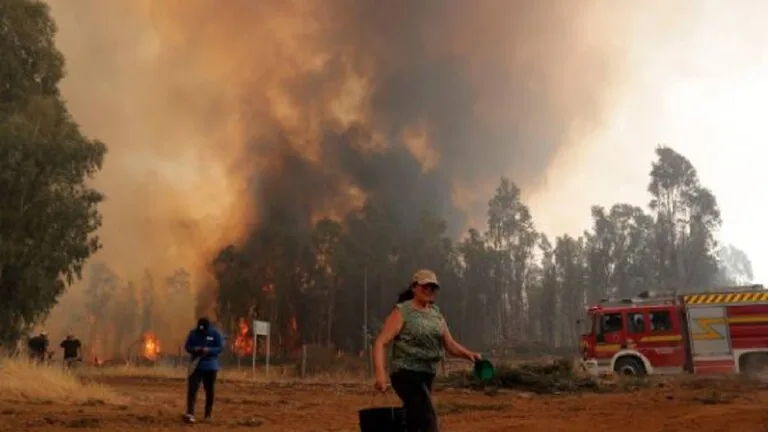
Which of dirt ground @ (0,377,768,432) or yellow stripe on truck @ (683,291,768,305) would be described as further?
yellow stripe on truck @ (683,291,768,305)

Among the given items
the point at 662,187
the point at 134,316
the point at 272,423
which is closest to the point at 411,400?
the point at 272,423

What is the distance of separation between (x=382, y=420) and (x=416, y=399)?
1.10ft

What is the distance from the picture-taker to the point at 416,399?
14.3ft

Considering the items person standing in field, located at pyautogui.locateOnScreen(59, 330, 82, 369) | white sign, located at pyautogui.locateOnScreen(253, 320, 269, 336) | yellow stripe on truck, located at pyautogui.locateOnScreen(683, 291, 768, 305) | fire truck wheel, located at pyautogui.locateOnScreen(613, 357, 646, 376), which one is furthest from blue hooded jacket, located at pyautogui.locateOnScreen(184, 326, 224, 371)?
yellow stripe on truck, located at pyautogui.locateOnScreen(683, 291, 768, 305)

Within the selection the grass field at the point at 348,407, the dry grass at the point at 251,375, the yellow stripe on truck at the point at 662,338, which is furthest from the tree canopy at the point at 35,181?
the yellow stripe on truck at the point at 662,338

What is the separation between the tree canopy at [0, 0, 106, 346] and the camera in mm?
21234

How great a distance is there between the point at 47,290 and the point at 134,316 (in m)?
86.6

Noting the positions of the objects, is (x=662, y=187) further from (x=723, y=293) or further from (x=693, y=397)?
(x=693, y=397)

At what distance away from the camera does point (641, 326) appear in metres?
19.9

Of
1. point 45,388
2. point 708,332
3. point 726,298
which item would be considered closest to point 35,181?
point 45,388

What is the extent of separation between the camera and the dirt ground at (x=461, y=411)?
28.5 feet

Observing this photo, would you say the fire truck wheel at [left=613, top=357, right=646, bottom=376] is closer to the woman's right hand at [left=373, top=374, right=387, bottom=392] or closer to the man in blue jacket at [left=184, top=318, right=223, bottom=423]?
the man in blue jacket at [left=184, top=318, right=223, bottom=423]

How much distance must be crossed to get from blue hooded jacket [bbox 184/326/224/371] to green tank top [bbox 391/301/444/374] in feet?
18.5

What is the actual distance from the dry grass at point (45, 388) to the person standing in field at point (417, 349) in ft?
29.6
